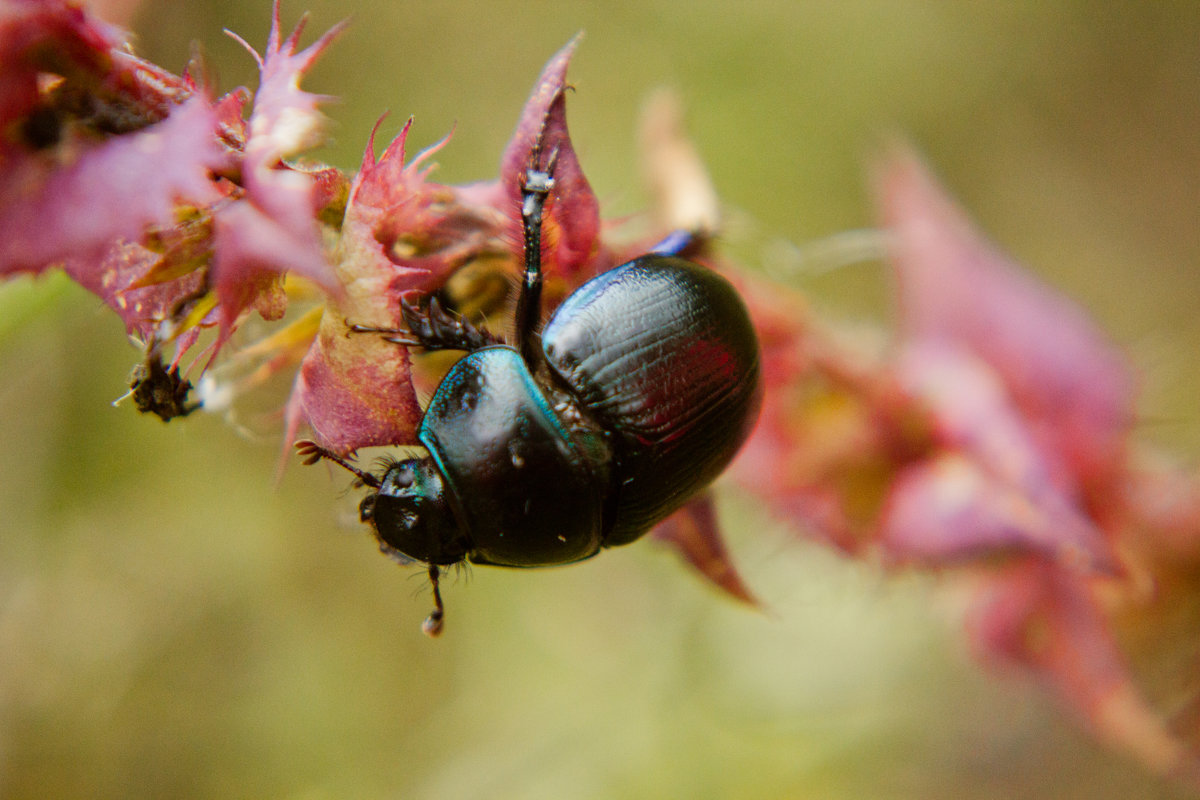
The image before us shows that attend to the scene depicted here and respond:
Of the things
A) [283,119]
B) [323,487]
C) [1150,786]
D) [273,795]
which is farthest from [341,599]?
[1150,786]

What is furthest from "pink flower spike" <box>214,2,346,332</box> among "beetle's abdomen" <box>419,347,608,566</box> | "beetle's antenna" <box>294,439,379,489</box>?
"beetle's abdomen" <box>419,347,608,566</box>

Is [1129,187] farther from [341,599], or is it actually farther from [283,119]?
[283,119]

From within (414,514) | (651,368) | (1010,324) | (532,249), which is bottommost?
(1010,324)

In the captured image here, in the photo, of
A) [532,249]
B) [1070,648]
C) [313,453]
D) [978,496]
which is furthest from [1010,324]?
[313,453]

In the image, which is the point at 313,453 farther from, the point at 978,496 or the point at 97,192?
the point at 978,496

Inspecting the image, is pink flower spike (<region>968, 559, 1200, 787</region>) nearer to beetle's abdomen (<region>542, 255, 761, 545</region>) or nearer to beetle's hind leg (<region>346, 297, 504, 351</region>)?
beetle's abdomen (<region>542, 255, 761, 545</region>)
